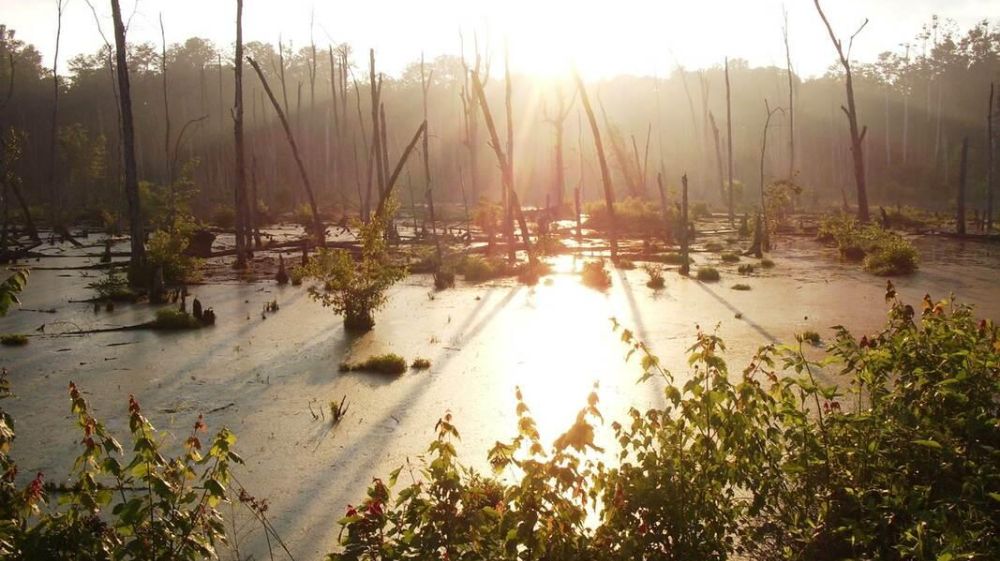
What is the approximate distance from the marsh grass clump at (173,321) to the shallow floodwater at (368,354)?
322 mm

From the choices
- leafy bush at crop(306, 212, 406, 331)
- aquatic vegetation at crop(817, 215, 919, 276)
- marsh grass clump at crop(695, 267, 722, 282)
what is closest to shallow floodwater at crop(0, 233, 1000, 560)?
marsh grass clump at crop(695, 267, 722, 282)

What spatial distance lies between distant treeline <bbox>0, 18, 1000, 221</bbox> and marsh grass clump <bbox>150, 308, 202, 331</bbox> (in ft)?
91.8

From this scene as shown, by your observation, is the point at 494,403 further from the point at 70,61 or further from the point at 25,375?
the point at 70,61

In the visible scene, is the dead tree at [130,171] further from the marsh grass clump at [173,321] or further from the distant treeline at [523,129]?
the distant treeline at [523,129]

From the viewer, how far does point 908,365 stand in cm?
389

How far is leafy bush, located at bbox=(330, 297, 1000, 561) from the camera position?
10.1 ft

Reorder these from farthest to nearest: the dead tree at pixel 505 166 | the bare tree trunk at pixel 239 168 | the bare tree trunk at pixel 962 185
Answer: the bare tree trunk at pixel 962 185 → the bare tree trunk at pixel 239 168 → the dead tree at pixel 505 166

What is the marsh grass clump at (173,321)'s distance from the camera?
10891mm

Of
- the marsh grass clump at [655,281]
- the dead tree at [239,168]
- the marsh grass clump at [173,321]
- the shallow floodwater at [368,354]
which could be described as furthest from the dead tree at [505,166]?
the marsh grass clump at [173,321]

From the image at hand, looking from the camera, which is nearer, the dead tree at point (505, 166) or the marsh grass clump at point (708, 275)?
the marsh grass clump at point (708, 275)

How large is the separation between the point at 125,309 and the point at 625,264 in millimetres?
9828

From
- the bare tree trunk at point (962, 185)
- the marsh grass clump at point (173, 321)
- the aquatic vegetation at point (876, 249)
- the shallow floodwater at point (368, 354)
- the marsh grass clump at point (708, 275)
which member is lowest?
the shallow floodwater at point (368, 354)

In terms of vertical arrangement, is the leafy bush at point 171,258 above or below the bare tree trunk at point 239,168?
below

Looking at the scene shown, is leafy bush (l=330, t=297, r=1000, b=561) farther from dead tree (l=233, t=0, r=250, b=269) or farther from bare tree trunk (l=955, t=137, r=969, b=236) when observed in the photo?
bare tree trunk (l=955, t=137, r=969, b=236)
